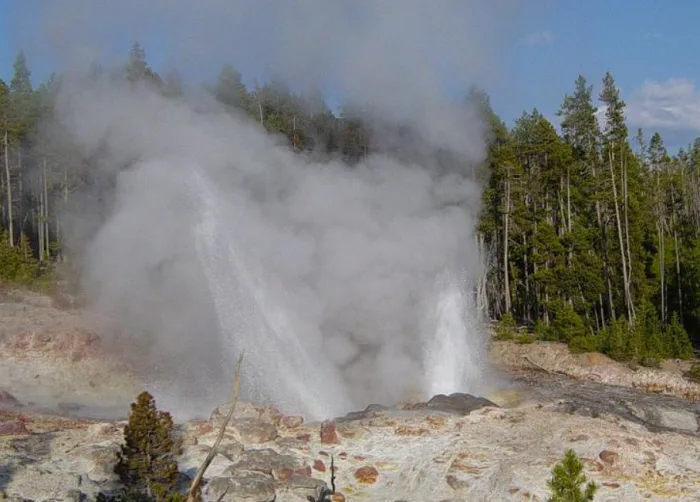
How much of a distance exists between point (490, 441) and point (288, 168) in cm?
822

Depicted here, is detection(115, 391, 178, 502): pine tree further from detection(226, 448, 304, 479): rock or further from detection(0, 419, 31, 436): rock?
detection(0, 419, 31, 436): rock

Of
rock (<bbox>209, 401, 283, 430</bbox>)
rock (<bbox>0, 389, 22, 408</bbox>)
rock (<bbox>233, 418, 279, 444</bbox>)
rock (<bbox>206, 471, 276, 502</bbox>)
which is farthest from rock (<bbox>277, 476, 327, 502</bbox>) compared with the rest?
rock (<bbox>0, 389, 22, 408</bbox>)

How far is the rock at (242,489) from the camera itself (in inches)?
362

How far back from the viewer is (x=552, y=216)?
3647cm

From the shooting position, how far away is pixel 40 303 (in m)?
21.9

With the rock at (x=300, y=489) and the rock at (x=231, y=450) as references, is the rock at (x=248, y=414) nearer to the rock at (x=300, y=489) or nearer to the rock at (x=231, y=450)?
the rock at (x=231, y=450)

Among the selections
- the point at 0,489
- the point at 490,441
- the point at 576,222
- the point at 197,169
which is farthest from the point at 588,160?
the point at 0,489

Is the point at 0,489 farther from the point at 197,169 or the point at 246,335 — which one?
the point at 197,169

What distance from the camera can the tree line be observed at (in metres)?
25.3

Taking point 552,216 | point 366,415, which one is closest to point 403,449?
point 366,415

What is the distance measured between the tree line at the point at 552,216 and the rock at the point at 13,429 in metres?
11.9

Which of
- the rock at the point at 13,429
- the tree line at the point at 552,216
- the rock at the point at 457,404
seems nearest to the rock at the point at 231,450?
the rock at the point at 13,429

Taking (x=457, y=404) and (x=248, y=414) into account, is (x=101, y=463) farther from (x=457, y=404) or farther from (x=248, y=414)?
(x=457, y=404)

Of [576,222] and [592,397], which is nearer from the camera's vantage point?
[592,397]
